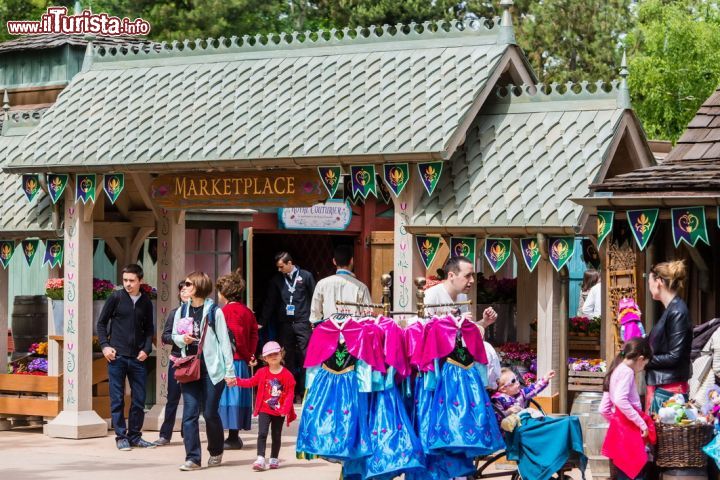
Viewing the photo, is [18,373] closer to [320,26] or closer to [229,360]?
[229,360]

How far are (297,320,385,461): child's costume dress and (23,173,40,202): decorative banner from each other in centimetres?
568

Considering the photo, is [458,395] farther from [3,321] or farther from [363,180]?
[3,321]

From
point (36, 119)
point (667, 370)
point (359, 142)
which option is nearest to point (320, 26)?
point (36, 119)

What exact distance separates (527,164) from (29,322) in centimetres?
813

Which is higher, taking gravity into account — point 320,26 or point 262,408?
point 320,26

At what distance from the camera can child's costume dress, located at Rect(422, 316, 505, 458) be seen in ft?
30.6

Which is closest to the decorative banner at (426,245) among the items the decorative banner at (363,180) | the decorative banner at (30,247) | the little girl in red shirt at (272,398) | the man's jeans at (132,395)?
the decorative banner at (363,180)

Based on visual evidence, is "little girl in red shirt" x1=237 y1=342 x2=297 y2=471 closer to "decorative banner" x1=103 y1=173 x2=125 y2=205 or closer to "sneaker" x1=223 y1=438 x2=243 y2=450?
"sneaker" x1=223 y1=438 x2=243 y2=450

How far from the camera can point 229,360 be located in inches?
460

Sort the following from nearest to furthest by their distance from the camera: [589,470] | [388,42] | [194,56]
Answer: [589,470] → [388,42] → [194,56]

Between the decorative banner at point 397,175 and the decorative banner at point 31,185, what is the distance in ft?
13.1

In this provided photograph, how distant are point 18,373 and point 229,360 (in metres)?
4.18

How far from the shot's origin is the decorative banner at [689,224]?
408 inches

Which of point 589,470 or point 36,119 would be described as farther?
point 36,119
